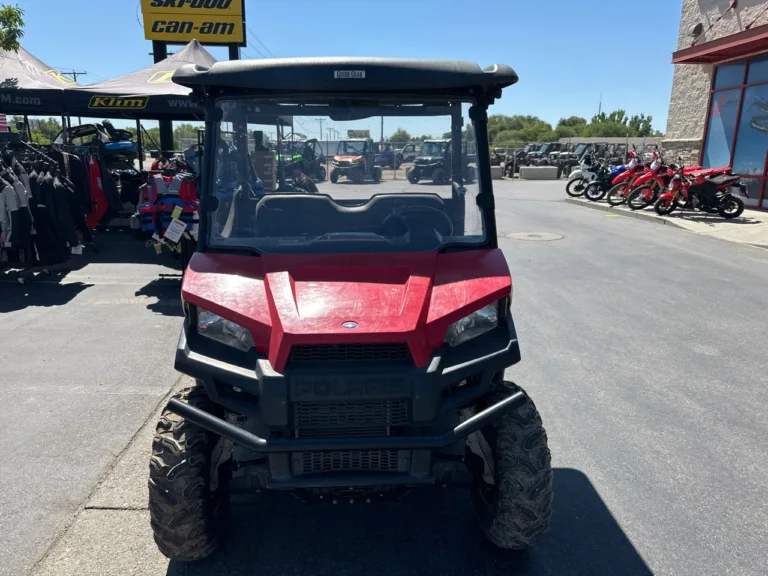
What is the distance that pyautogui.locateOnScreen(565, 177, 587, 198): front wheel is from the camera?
19.3m

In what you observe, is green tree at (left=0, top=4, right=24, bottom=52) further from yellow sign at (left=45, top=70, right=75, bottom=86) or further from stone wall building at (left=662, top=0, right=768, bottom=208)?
stone wall building at (left=662, top=0, right=768, bottom=208)

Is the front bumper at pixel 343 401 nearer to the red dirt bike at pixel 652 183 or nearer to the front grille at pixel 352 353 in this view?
the front grille at pixel 352 353

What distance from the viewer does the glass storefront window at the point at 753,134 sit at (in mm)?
15008

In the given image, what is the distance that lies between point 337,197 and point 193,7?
48.3 ft

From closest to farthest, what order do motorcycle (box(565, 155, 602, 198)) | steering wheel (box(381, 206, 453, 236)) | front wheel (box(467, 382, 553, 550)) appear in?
front wheel (box(467, 382, 553, 550)) < steering wheel (box(381, 206, 453, 236)) < motorcycle (box(565, 155, 602, 198))

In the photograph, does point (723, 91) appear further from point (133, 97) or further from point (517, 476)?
point (517, 476)

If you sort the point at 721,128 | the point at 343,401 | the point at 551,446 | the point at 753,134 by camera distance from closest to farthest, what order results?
1. the point at 343,401
2. the point at 551,446
3. the point at 753,134
4. the point at 721,128

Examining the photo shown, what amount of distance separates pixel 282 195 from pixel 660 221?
12.7 metres

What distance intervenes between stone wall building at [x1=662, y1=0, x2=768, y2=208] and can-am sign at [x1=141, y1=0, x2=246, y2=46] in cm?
1214

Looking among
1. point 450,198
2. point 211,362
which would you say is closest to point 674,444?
point 450,198

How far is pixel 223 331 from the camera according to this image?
8.43 ft

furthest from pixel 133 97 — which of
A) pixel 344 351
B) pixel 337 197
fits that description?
pixel 344 351

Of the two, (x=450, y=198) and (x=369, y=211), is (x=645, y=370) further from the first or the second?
(x=369, y=211)

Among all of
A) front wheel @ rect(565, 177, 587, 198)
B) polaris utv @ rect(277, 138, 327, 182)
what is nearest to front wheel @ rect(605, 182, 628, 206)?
front wheel @ rect(565, 177, 587, 198)
